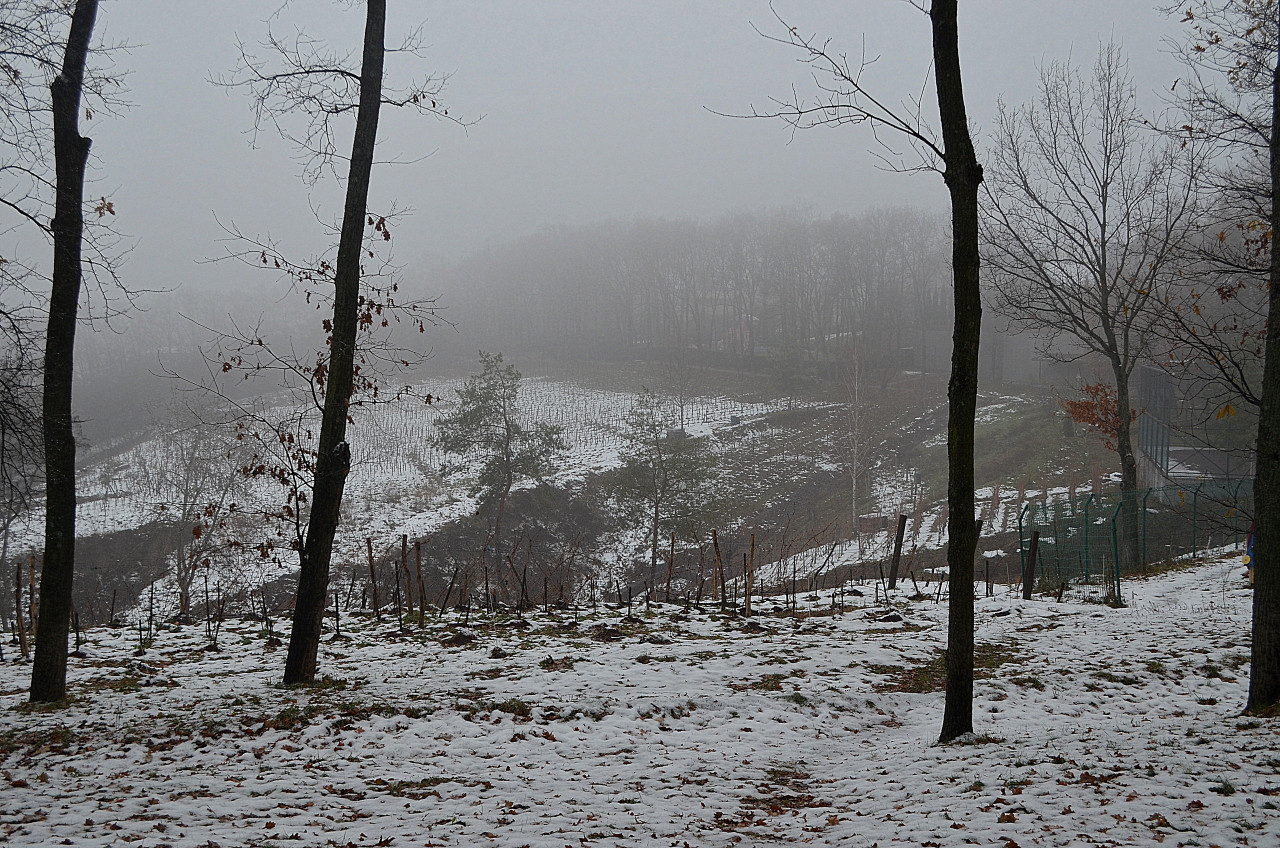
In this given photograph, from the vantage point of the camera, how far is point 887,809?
429cm

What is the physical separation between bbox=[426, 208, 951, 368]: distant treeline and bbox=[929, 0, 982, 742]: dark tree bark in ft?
184

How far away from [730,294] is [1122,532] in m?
67.8

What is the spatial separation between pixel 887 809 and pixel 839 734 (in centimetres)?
221

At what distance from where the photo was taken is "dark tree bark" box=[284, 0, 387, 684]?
292 inches

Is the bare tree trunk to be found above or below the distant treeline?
below

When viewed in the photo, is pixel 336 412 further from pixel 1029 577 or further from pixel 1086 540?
pixel 1086 540

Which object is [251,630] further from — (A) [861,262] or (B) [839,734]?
(A) [861,262]

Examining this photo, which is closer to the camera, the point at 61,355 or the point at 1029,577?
the point at 61,355

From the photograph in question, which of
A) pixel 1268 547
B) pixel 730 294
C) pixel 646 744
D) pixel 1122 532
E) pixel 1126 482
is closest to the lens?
pixel 1268 547

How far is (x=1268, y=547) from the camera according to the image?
18.0 ft

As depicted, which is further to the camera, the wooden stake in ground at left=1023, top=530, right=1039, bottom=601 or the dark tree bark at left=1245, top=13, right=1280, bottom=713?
the wooden stake in ground at left=1023, top=530, right=1039, bottom=601

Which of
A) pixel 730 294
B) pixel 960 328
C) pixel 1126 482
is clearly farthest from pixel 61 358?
pixel 730 294

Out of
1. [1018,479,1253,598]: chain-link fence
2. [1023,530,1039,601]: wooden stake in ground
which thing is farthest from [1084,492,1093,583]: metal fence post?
[1023,530,1039,601]: wooden stake in ground

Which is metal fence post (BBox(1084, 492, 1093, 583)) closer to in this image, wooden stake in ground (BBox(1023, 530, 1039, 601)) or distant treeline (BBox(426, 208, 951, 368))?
wooden stake in ground (BBox(1023, 530, 1039, 601))
